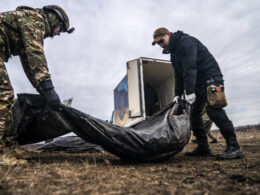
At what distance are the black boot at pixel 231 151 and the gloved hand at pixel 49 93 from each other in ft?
6.66

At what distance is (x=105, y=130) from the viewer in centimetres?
193

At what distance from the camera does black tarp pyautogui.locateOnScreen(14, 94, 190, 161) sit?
190 cm

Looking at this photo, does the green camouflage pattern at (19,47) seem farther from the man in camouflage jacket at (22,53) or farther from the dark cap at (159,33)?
the dark cap at (159,33)

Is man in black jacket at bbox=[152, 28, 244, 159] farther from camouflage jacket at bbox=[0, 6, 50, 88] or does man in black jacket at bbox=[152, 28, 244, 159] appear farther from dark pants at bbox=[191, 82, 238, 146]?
camouflage jacket at bbox=[0, 6, 50, 88]

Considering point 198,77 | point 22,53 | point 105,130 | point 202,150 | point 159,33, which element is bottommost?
point 202,150

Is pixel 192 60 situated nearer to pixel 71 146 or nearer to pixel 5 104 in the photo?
pixel 5 104

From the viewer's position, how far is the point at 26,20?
83.1 inches

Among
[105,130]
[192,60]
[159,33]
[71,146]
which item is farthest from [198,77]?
[71,146]

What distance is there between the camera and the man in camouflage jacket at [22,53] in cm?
198

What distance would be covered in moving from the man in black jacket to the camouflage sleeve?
175cm

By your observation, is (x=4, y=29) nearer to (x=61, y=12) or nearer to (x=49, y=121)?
(x=61, y=12)

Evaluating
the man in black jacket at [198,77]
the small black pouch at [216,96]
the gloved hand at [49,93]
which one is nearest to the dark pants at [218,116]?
the man in black jacket at [198,77]

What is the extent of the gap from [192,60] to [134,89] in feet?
10.3

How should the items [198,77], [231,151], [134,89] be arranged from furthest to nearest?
1. [134,89]
2. [198,77]
3. [231,151]
